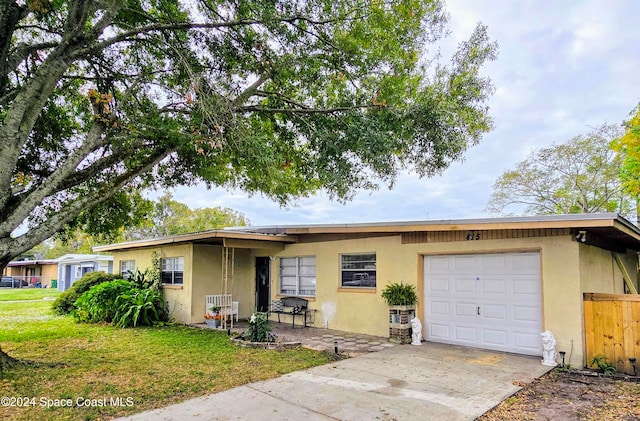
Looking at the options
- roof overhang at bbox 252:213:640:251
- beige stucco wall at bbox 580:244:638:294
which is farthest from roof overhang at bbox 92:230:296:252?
beige stucco wall at bbox 580:244:638:294

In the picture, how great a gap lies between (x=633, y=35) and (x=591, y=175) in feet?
44.2

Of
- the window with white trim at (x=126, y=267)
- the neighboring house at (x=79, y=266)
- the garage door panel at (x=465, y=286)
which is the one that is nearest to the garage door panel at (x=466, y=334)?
the garage door panel at (x=465, y=286)

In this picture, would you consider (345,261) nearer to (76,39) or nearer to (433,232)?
(433,232)

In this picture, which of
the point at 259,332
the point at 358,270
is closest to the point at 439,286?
the point at 358,270

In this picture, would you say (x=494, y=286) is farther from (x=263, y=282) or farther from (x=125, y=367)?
(x=263, y=282)

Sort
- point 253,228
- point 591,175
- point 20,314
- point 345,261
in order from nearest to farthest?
1. point 345,261
2. point 253,228
3. point 20,314
4. point 591,175

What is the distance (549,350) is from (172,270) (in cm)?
1084

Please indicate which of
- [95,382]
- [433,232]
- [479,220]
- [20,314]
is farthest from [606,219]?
[20,314]

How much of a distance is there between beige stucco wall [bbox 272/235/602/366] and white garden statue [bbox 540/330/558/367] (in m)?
0.30

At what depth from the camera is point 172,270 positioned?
13.0 meters

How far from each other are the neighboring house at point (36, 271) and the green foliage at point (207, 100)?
106ft

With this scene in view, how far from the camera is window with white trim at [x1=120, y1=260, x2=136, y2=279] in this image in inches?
594

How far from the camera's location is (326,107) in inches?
332

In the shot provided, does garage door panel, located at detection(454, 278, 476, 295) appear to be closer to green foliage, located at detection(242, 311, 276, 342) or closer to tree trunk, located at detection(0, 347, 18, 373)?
green foliage, located at detection(242, 311, 276, 342)
